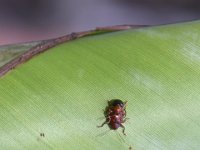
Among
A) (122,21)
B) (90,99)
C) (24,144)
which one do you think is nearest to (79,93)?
(90,99)

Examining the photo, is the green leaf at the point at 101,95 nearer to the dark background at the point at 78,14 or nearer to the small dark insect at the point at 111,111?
the small dark insect at the point at 111,111

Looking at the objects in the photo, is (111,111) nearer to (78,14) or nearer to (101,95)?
(101,95)

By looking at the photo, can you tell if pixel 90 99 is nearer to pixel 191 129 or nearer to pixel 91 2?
pixel 191 129

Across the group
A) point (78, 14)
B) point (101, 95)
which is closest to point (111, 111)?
point (101, 95)

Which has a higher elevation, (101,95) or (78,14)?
(101,95)

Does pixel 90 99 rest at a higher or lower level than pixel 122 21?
higher
